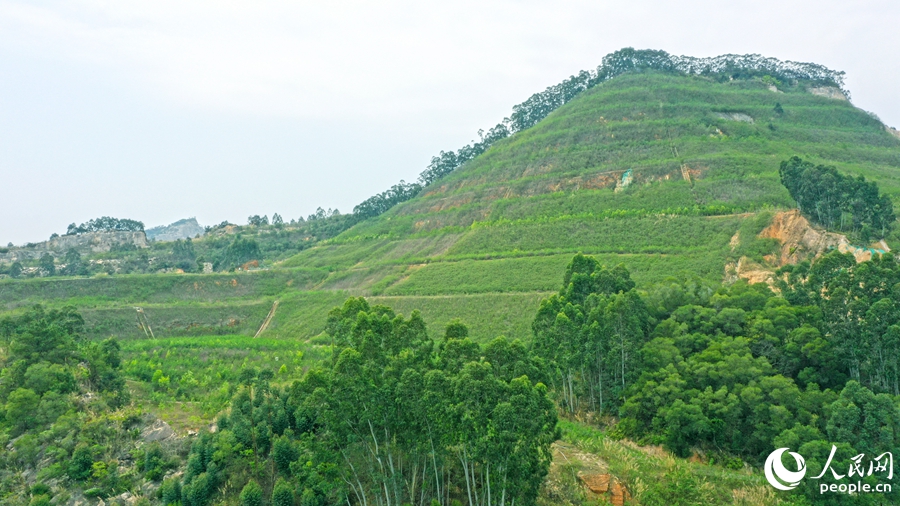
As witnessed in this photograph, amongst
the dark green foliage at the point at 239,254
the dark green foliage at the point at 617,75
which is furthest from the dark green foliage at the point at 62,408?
the dark green foliage at the point at 617,75

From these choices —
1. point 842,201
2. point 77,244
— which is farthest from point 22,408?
point 77,244

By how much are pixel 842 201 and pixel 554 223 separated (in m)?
24.8

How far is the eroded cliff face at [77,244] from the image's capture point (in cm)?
7938

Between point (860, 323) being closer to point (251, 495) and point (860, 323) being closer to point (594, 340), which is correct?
point (594, 340)

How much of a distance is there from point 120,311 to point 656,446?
4814 centimetres

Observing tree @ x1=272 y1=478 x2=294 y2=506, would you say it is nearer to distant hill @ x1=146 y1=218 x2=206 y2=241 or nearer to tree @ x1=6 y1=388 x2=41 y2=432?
tree @ x1=6 y1=388 x2=41 y2=432

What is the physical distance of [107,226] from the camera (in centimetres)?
9419

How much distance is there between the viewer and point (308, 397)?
52.0 feet

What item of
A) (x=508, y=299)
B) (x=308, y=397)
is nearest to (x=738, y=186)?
(x=508, y=299)

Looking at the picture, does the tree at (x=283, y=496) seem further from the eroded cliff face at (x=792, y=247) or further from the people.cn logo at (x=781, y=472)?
the eroded cliff face at (x=792, y=247)

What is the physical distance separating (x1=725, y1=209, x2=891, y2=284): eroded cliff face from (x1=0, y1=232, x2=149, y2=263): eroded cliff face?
3328 inches

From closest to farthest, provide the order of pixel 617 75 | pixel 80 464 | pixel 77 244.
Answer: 1. pixel 80 464
2. pixel 77 244
3. pixel 617 75

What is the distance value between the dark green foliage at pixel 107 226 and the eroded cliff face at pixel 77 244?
2.97 m

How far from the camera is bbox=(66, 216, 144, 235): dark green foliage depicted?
89.8m
